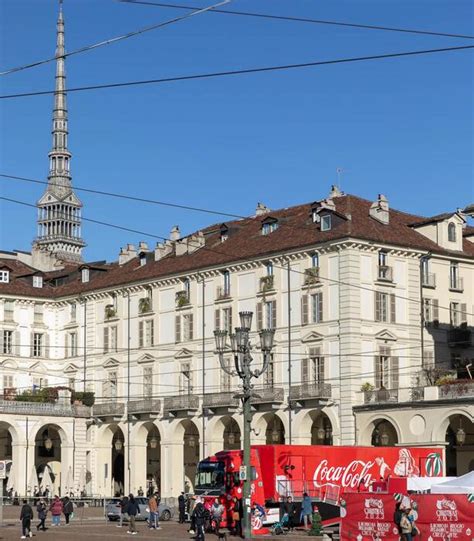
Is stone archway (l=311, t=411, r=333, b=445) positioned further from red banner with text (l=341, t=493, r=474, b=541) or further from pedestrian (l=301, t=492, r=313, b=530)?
red banner with text (l=341, t=493, r=474, b=541)

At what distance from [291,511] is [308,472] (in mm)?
2093

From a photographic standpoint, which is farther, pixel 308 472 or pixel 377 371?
pixel 377 371

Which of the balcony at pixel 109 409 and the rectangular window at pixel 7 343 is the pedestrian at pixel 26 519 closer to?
the balcony at pixel 109 409

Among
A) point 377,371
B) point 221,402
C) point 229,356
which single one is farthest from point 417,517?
point 229,356

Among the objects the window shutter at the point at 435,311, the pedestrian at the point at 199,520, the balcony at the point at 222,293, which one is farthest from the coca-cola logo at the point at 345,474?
the balcony at the point at 222,293

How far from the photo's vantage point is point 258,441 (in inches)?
2739

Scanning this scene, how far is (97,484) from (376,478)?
106ft

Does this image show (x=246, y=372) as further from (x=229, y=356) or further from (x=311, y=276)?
(x=229, y=356)

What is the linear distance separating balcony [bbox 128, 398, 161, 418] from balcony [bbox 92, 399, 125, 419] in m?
1.15

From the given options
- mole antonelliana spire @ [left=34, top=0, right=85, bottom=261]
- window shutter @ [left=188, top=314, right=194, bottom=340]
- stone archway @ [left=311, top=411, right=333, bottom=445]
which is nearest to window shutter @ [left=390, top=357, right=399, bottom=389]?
stone archway @ [left=311, top=411, right=333, bottom=445]

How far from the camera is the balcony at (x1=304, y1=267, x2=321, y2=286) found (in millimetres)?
67188

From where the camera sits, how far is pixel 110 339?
8019 cm

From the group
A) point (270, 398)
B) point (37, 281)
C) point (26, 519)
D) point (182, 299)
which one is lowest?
point (26, 519)

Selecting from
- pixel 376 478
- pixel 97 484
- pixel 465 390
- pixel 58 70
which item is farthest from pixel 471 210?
pixel 58 70
